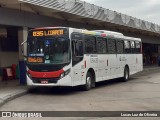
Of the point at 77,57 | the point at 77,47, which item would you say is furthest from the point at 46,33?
the point at 77,57

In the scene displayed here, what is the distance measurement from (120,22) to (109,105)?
67.6 ft

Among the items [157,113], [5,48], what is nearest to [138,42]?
[5,48]

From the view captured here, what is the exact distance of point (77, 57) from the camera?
1747cm

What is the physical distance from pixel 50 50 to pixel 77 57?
1.29m

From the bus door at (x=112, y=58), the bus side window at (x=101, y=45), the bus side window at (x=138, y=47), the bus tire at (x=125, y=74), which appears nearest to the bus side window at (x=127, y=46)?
the bus tire at (x=125, y=74)

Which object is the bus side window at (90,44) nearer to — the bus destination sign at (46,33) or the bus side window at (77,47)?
the bus side window at (77,47)

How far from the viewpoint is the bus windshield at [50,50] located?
16844 millimetres

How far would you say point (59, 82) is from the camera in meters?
16.7

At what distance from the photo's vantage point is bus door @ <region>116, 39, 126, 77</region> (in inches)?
920

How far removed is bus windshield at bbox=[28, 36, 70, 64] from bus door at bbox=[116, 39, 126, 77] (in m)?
6.99

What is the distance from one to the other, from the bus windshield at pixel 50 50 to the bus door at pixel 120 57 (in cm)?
699

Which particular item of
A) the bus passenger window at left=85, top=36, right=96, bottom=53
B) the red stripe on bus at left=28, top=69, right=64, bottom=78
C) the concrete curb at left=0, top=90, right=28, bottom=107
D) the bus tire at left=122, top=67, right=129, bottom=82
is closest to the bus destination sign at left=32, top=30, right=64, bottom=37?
the red stripe on bus at left=28, top=69, right=64, bottom=78

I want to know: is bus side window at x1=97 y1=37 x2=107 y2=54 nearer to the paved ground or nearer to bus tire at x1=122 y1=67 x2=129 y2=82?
bus tire at x1=122 y1=67 x2=129 y2=82

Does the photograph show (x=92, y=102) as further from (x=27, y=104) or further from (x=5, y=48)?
(x=5, y=48)
